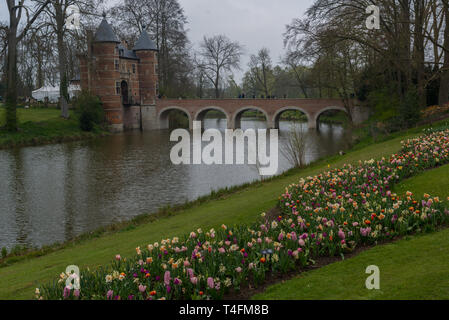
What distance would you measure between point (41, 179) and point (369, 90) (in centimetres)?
2372

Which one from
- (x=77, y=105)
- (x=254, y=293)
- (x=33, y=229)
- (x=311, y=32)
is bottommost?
(x=33, y=229)

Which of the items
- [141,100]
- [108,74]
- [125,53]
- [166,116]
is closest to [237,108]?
[166,116]

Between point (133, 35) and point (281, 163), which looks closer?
point (281, 163)

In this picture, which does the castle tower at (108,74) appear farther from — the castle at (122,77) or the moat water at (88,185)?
the moat water at (88,185)

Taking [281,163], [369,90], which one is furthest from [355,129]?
[281,163]

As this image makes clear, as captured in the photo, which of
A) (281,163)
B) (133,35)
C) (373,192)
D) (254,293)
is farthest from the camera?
(133,35)

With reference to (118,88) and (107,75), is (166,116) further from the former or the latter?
(107,75)

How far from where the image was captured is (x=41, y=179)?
19469 mm

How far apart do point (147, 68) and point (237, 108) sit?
32.8ft

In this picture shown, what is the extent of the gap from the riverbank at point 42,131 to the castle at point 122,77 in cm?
416

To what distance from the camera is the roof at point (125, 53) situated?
43.5 m

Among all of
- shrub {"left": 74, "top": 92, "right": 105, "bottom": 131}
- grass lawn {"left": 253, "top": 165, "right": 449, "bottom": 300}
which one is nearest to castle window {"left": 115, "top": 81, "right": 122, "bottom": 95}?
shrub {"left": 74, "top": 92, "right": 105, "bottom": 131}

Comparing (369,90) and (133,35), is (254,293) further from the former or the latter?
(133,35)

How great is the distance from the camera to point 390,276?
463 cm
